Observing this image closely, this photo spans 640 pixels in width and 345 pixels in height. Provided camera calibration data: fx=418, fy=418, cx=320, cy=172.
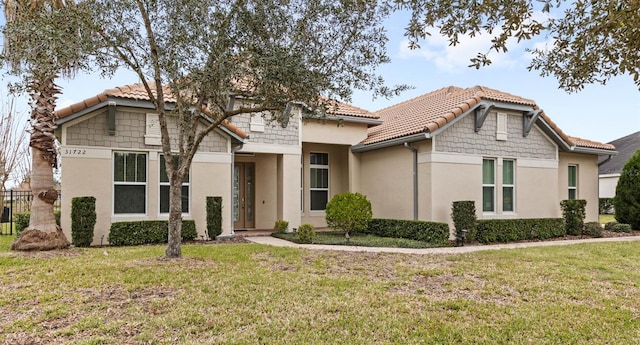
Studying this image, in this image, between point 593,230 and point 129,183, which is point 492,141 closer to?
point 593,230

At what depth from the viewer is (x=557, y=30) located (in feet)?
19.6

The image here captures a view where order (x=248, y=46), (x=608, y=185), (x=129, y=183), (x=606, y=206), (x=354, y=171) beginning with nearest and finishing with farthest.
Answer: (x=248, y=46) → (x=129, y=183) → (x=354, y=171) → (x=606, y=206) → (x=608, y=185)

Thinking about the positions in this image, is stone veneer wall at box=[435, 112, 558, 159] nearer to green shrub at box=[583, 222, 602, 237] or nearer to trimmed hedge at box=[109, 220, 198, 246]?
green shrub at box=[583, 222, 602, 237]

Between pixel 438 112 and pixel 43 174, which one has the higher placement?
pixel 438 112

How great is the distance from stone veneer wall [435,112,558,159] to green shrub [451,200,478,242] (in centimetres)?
198

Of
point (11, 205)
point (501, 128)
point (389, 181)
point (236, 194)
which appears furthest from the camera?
point (236, 194)

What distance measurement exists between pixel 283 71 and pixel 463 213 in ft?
26.0

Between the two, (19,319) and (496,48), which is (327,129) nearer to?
(496,48)

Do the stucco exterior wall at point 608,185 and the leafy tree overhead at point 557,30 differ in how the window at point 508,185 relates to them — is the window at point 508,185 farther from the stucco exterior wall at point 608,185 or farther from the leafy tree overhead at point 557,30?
the stucco exterior wall at point 608,185

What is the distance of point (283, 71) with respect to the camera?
7391mm

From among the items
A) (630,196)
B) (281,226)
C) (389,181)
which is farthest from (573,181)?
(281,226)

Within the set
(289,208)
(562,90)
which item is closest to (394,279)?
(562,90)

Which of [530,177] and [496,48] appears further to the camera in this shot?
[530,177]

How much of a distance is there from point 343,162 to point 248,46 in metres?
10.6
